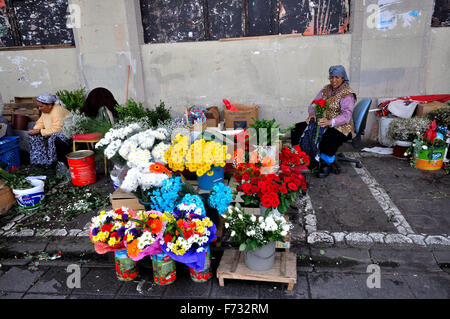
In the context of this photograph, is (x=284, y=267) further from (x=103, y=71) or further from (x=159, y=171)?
(x=103, y=71)

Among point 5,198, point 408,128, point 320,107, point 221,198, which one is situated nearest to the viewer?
point 221,198

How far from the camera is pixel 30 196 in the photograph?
450 centimetres

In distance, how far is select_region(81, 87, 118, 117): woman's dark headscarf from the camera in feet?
19.9

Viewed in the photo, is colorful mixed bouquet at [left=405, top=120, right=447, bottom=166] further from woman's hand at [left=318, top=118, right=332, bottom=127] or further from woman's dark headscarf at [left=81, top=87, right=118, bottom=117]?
woman's dark headscarf at [left=81, top=87, right=118, bottom=117]

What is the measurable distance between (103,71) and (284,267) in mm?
5680

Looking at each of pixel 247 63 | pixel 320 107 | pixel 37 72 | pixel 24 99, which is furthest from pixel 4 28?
pixel 320 107

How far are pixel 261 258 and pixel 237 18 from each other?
527cm

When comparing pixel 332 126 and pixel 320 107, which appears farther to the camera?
pixel 332 126

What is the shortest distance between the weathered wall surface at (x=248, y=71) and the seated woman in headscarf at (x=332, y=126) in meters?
1.44

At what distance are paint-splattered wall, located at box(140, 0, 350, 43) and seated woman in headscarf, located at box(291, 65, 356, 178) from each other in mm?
2040

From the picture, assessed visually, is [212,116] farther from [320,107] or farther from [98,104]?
[320,107]

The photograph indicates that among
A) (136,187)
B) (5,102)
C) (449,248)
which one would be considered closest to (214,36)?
(136,187)

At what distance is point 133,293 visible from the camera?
2.92 m

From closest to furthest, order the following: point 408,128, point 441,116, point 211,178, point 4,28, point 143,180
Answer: point 143,180 < point 211,178 < point 441,116 < point 408,128 < point 4,28
